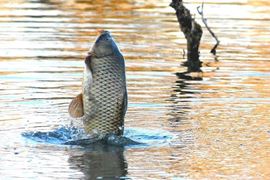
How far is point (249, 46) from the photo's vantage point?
21922 millimetres

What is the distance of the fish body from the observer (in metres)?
10.8

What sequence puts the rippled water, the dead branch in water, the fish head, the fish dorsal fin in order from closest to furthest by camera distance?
the rippled water → the fish head → the fish dorsal fin → the dead branch in water

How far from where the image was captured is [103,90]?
10.9m

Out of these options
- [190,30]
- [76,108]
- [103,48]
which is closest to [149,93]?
[76,108]

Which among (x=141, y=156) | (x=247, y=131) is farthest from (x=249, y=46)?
(x=141, y=156)

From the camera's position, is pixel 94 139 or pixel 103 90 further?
pixel 94 139

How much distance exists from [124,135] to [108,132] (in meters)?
0.58

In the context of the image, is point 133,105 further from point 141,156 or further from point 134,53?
point 134,53

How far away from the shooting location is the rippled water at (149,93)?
10344 mm

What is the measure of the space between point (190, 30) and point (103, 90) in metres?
9.05

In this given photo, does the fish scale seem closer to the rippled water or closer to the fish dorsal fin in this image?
the fish dorsal fin

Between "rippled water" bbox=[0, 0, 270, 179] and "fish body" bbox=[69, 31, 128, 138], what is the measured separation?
304mm

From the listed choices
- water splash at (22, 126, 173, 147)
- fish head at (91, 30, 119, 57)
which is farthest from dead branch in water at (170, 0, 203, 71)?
fish head at (91, 30, 119, 57)

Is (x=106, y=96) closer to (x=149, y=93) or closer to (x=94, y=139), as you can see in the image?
(x=94, y=139)
